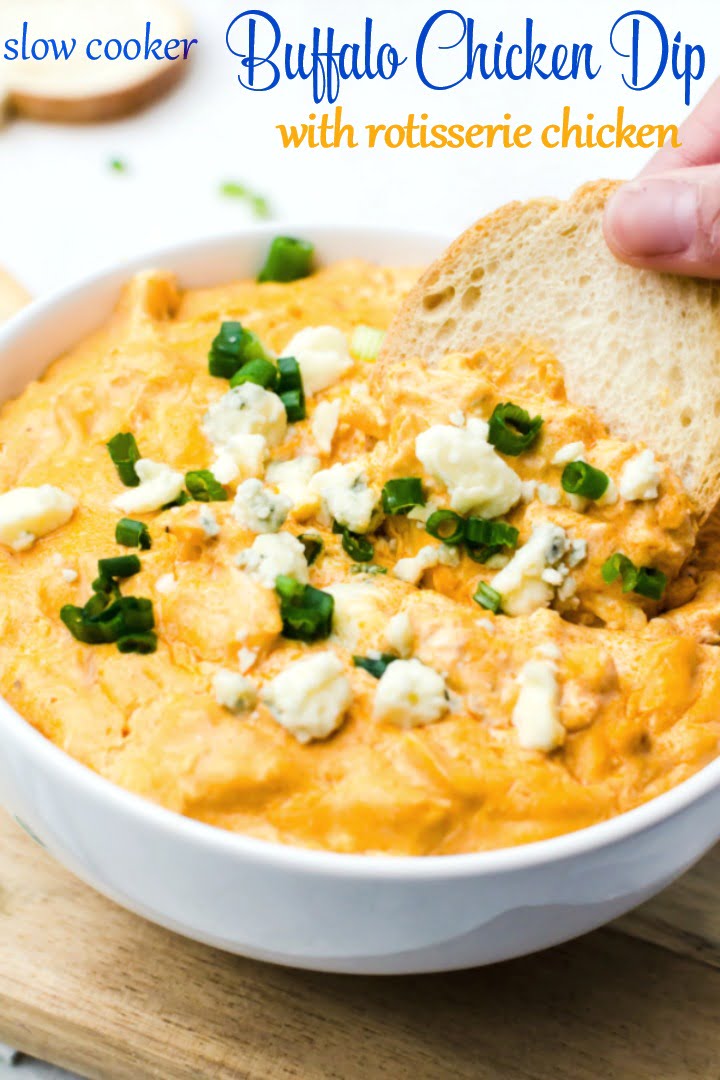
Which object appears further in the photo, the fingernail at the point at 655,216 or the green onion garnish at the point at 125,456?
the green onion garnish at the point at 125,456

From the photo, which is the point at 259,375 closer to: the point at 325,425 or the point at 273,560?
the point at 325,425

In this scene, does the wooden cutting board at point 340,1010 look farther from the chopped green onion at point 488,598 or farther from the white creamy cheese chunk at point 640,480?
Result: the white creamy cheese chunk at point 640,480

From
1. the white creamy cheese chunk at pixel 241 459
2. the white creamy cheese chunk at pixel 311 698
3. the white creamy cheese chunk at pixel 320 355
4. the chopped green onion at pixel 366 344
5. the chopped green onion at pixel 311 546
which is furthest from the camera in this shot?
the chopped green onion at pixel 366 344

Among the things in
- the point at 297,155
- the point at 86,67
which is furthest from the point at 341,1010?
the point at 86,67

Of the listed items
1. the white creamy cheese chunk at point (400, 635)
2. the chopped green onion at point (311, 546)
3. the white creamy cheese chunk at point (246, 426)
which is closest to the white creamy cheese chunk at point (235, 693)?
the white creamy cheese chunk at point (400, 635)

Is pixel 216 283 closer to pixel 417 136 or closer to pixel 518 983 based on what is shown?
pixel 518 983

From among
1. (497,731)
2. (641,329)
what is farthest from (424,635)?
(641,329)
